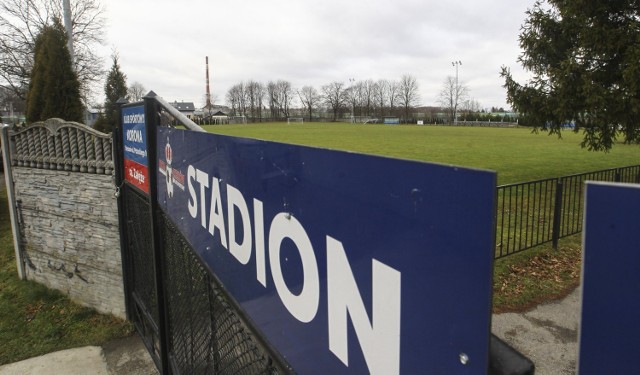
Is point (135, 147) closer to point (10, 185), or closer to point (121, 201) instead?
point (121, 201)

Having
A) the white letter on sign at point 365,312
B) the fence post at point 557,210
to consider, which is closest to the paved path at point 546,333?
the fence post at point 557,210

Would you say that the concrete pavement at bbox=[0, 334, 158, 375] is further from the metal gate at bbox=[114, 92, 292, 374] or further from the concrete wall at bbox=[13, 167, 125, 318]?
the concrete wall at bbox=[13, 167, 125, 318]

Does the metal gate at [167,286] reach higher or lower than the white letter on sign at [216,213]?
lower

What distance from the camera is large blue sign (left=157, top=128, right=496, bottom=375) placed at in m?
0.70

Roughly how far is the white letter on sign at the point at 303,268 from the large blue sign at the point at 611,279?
65 cm

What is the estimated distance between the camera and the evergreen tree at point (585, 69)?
969cm

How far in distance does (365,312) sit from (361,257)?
0.41ft

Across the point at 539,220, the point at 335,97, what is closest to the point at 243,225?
the point at 539,220

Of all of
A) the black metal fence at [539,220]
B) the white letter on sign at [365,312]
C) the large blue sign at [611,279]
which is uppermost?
the large blue sign at [611,279]

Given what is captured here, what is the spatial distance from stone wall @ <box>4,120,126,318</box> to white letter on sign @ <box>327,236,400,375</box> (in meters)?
5.07

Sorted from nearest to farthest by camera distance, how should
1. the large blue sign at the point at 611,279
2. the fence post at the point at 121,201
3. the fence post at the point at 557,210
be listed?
the large blue sign at the point at 611,279 → the fence post at the point at 121,201 → the fence post at the point at 557,210

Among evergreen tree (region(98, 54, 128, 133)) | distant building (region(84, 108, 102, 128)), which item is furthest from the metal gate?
evergreen tree (region(98, 54, 128, 133))

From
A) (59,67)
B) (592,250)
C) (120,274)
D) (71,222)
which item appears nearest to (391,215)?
(592,250)

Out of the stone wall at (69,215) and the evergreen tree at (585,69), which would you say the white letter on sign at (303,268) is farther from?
the evergreen tree at (585,69)
